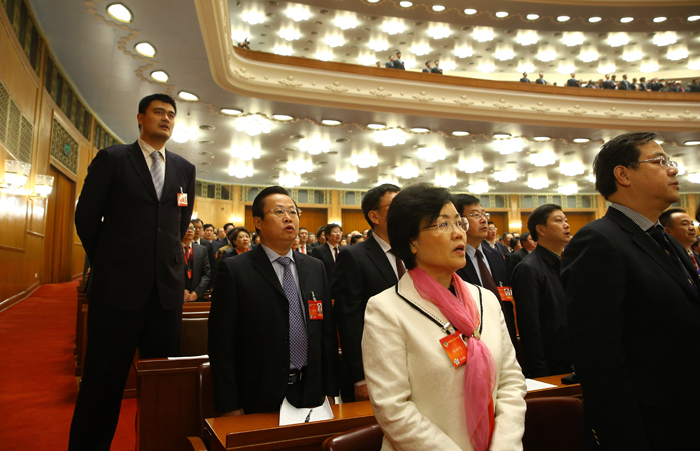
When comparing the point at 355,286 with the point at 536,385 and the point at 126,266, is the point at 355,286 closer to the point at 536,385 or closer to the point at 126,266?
the point at 536,385

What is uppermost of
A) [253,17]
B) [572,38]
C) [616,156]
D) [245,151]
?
[572,38]

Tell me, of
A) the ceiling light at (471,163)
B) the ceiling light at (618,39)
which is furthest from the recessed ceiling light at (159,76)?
the ceiling light at (618,39)

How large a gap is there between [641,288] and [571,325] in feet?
0.78

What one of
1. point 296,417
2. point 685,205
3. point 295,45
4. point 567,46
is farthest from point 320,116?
point 685,205

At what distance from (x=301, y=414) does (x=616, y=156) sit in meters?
1.50

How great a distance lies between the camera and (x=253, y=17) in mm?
11766

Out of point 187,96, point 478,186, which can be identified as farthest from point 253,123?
point 478,186

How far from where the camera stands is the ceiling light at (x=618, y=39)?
1331 cm

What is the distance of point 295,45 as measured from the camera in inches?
542

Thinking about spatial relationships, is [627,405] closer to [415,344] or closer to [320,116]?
[415,344]

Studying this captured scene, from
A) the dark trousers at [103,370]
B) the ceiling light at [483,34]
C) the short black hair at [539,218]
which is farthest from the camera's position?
the ceiling light at [483,34]

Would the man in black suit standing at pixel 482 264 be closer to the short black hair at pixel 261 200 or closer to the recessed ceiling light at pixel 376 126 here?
the short black hair at pixel 261 200

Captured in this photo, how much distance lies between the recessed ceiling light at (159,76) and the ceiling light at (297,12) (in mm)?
5243

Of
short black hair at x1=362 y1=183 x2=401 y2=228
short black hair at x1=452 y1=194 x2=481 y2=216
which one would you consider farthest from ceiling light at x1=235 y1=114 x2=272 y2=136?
short black hair at x1=362 y1=183 x2=401 y2=228
